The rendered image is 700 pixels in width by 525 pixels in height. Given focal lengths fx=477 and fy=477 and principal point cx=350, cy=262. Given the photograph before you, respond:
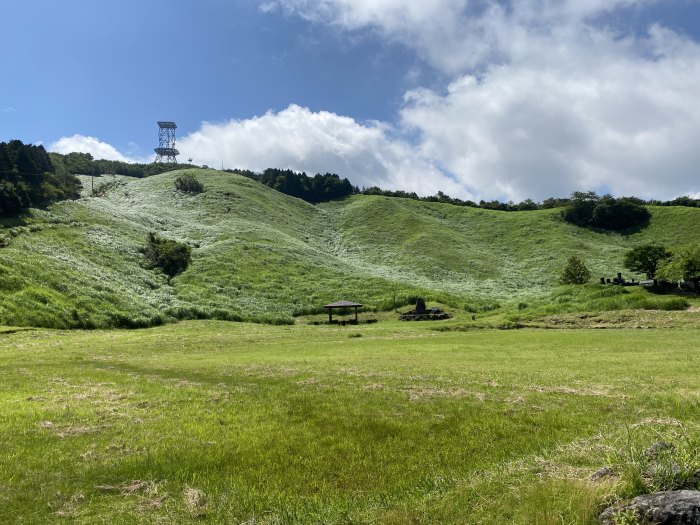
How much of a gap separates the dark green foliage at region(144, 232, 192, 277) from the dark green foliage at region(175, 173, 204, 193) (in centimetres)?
6135

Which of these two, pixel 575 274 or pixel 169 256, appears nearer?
pixel 575 274

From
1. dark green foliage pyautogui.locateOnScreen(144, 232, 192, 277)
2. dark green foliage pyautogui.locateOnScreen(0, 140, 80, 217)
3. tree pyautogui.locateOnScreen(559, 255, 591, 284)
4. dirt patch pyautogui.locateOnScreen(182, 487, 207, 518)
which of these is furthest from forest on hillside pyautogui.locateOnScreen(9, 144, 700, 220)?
dirt patch pyautogui.locateOnScreen(182, 487, 207, 518)

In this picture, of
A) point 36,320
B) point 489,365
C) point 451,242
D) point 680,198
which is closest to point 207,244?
point 36,320

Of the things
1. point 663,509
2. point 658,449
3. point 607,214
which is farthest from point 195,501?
point 607,214

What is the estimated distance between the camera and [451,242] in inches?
4948

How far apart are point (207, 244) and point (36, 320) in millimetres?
54040

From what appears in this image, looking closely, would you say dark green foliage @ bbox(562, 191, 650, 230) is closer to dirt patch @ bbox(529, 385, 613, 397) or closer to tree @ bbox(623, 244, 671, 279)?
tree @ bbox(623, 244, 671, 279)

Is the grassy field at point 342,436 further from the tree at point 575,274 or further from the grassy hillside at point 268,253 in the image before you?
the tree at point 575,274

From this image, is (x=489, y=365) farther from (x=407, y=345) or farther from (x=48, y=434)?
(x=48, y=434)

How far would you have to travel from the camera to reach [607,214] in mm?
142500

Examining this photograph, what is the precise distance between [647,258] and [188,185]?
124m

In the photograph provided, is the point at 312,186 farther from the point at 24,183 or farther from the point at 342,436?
the point at 342,436

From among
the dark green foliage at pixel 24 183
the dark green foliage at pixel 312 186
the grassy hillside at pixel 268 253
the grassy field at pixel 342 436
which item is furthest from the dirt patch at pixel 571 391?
the dark green foliage at pixel 312 186

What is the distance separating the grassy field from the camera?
28.1 feet
